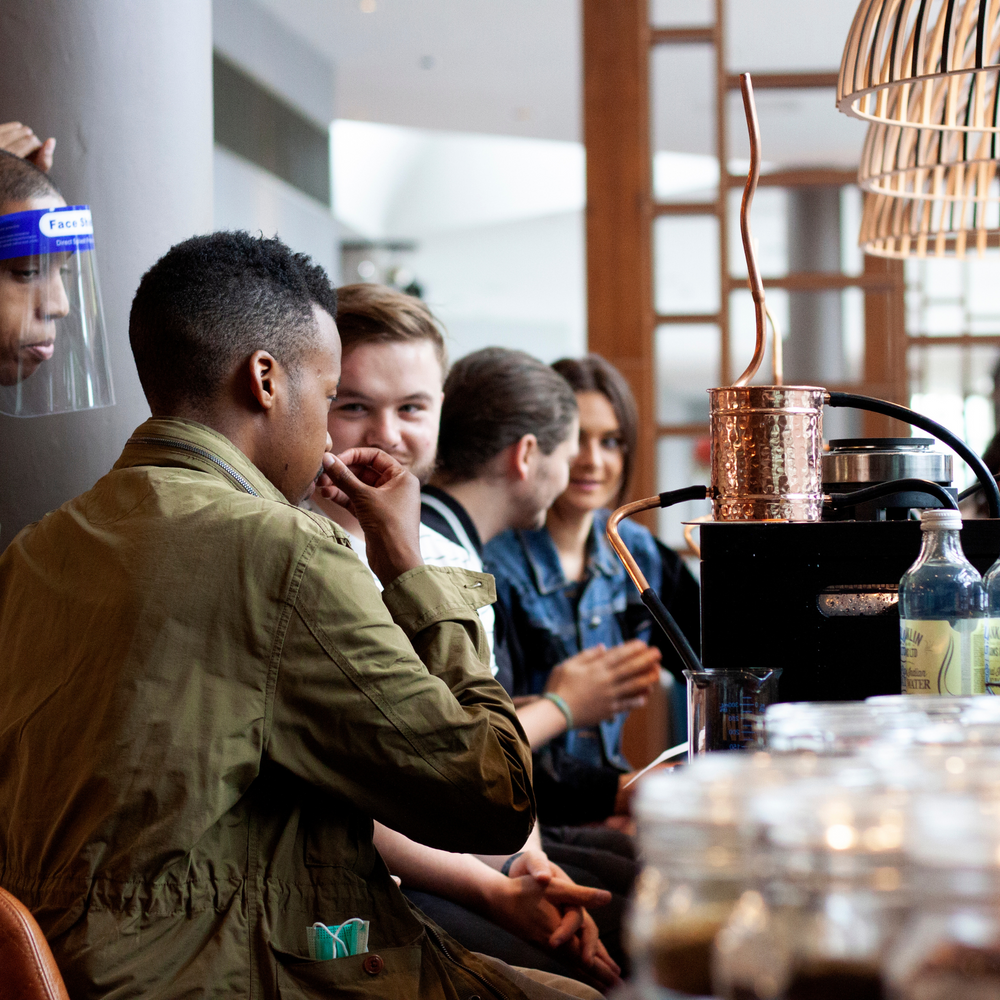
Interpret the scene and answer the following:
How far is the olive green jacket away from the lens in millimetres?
922

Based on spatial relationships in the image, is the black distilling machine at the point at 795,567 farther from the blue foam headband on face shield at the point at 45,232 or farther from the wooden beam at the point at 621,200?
the wooden beam at the point at 621,200

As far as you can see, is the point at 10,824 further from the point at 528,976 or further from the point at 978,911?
the point at 978,911

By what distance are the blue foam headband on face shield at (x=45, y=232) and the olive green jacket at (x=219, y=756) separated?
1.57ft

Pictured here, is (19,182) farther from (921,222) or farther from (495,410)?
(921,222)

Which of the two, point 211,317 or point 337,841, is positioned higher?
point 211,317

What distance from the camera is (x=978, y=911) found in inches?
14.1

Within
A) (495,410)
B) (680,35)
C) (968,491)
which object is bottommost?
(968,491)

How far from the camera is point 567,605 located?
7.13ft

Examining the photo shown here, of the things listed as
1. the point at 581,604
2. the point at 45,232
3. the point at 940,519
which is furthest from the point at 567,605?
the point at 940,519

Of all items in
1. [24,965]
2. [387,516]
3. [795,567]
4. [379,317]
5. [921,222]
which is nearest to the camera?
[24,965]

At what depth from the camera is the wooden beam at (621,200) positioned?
328 centimetres

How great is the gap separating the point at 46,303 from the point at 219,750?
27.8 inches

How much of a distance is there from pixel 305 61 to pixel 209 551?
519 centimetres

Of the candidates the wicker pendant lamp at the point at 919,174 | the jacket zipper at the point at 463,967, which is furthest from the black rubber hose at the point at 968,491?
the jacket zipper at the point at 463,967
